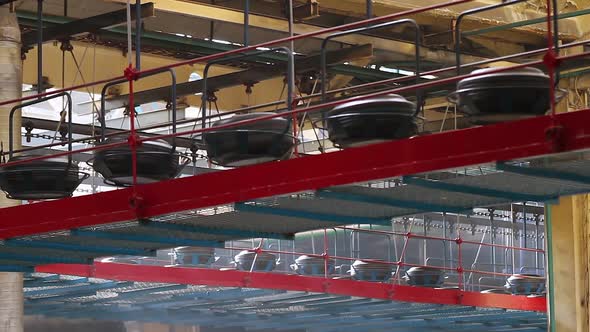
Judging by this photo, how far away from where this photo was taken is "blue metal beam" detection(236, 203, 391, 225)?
12.9 metres

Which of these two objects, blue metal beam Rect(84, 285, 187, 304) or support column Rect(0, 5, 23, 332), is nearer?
support column Rect(0, 5, 23, 332)

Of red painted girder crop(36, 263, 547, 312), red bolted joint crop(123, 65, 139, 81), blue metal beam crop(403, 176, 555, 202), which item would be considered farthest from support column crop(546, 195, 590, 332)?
red bolted joint crop(123, 65, 139, 81)

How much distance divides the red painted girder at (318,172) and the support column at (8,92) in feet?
9.30

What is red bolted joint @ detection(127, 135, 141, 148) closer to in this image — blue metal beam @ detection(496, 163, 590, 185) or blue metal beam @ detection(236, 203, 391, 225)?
blue metal beam @ detection(236, 203, 391, 225)

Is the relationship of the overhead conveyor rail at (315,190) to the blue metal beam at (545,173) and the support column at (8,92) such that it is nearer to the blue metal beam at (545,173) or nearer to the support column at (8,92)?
the blue metal beam at (545,173)

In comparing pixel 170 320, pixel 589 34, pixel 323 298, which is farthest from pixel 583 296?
pixel 170 320

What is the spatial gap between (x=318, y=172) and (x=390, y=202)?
1.37 m

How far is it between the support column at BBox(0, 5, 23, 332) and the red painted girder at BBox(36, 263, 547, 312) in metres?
4.08

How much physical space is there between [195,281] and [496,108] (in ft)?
47.2

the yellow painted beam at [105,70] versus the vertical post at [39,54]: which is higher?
the yellow painted beam at [105,70]

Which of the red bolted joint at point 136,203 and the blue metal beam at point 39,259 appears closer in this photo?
the red bolted joint at point 136,203

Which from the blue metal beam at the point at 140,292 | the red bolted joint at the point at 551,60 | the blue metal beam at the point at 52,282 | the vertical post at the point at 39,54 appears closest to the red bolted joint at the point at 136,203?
the vertical post at the point at 39,54

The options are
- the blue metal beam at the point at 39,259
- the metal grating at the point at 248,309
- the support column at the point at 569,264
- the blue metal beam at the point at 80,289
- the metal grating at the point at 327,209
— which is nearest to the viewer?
the metal grating at the point at 327,209

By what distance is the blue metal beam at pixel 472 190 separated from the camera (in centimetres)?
1202
